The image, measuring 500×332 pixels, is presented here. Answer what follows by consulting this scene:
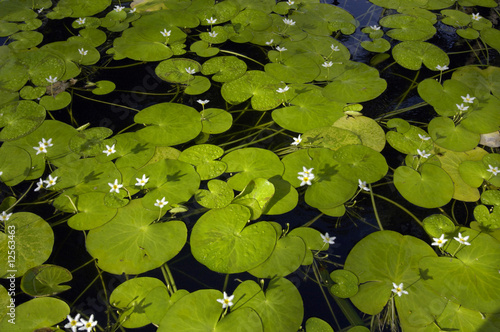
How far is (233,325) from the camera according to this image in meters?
1.81

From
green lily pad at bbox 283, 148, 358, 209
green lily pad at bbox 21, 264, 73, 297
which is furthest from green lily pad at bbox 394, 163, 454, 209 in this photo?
green lily pad at bbox 21, 264, 73, 297

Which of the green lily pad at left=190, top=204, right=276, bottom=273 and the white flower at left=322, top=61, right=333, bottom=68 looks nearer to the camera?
the green lily pad at left=190, top=204, right=276, bottom=273

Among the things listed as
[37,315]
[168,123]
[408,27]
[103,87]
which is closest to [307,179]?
[168,123]

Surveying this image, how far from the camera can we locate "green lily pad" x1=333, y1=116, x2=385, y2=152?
9.30ft

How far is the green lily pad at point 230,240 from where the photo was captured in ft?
6.77

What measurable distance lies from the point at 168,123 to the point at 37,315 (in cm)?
161

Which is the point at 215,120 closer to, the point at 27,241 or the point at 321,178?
the point at 321,178

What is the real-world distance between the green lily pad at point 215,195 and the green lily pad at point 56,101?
163 cm

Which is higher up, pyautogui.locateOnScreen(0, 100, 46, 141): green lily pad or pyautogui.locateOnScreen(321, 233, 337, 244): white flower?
pyautogui.locateOnScreen(0, 100, 46, 141): green lily pad

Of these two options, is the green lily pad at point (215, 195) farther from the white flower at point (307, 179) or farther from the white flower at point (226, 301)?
the white flower at point (226, 301)

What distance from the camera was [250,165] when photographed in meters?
2.59

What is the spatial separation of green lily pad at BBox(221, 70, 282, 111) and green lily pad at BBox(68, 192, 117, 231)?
4.67 feet

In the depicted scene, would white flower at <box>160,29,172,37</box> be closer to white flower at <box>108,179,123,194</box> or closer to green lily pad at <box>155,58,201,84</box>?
green lily pad at <box>155,58,201,84</box>

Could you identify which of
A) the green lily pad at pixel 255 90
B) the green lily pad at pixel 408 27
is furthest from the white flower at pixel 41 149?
the green lily pad at pixel 408 27
